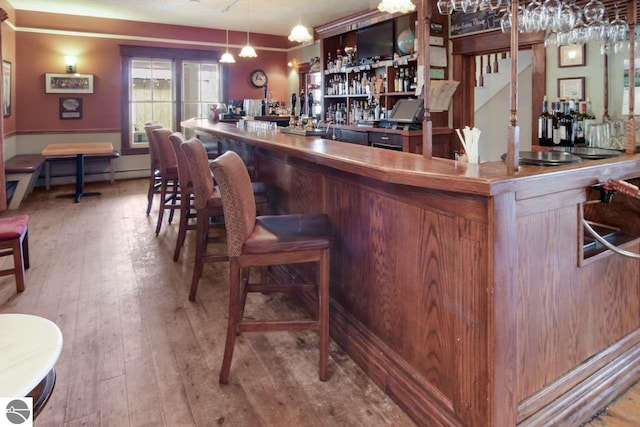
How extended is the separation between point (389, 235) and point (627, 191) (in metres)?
0.87

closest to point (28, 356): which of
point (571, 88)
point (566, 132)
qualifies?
point (566, 132)

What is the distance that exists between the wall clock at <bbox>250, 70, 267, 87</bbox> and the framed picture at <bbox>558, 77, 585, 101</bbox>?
651cm

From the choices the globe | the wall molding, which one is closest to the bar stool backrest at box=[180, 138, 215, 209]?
the globe

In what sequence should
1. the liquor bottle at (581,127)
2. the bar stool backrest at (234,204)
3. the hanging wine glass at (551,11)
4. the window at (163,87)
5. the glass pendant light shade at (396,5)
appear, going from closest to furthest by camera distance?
the bar stool backrest at (234,204)
the hanging wine glass at (551,11)
the liquor bottle at (581,127)
the glass pendant light shade at (396,5)
the window at (163,87)

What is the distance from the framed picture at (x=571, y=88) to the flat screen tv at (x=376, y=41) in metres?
2.54

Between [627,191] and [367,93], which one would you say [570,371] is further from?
[367,93]

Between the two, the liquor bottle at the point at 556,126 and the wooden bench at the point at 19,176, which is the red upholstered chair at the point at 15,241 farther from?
the liquor bottle at the point at 556,126

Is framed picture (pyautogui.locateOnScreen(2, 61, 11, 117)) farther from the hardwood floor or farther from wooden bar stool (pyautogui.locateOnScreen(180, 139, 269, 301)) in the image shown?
wooden bar stool (pyautogui.locateOnScreen(180, 139, 269, 301))

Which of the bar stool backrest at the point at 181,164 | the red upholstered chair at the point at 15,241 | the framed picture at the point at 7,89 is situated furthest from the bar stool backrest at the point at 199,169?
the framed picture at the point at 7,89

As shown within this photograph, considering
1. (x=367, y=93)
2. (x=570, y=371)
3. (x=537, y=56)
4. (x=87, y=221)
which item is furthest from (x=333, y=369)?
(x=367, y=93)

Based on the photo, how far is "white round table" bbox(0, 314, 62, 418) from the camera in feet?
3.04

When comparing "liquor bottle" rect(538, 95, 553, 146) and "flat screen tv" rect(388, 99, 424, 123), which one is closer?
"liquor bottle" rect(538, 95, 553, 146)

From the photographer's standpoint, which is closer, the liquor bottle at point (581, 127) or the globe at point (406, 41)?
the liquor bottle at point (581, 127)

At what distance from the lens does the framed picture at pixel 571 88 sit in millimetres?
3904
